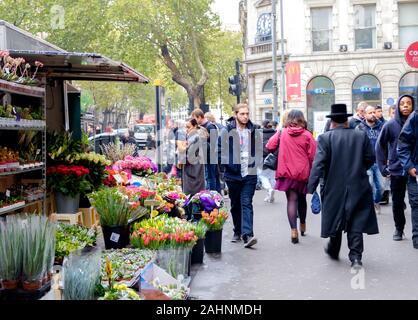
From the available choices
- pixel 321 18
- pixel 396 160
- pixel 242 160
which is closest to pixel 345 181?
pixel 242 160

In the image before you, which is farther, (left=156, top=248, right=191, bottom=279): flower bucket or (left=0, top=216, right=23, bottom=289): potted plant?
(left=156, top=248, right=191, bottom=279): flower bucket

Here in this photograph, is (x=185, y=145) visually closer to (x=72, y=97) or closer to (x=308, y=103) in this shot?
(x=72, y=97)

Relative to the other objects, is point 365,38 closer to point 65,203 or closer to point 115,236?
point 65,203

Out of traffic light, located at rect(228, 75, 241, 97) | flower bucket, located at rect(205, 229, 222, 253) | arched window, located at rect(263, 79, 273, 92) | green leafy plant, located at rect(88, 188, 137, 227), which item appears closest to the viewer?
green leafy plant, located at rect(88, 188, 137, 227)

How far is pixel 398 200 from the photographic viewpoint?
9883mm

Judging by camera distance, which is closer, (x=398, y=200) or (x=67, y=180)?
(x=67, y=180)

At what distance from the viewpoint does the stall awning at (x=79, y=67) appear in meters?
8.12

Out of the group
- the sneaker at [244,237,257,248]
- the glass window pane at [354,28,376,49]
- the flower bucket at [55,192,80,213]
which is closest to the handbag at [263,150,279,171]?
the sneaker at [244,237,257,248]

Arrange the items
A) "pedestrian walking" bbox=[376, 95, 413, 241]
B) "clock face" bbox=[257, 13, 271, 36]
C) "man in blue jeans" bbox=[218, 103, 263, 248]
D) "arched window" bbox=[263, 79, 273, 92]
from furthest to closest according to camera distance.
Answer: "arched window" bbox=[263, 79, 273, 92] < "clock face" bbox=[257, 13, 271, 36] < "pedestrian walking" bbox=[376, 95, 413, 241] < "man in blue jeans" bbox=[218, 103, 263, 248]

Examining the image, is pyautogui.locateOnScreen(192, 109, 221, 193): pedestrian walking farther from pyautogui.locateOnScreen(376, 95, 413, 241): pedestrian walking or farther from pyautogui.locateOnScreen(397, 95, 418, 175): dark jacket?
pyautogui.locateOnScreen(397, 95, 418, 175): dark jacket

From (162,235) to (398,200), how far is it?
431cm

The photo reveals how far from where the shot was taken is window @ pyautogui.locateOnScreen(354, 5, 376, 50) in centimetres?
3853

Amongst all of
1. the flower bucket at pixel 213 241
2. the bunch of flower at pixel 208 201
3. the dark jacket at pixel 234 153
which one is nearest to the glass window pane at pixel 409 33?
the dark jacket at pixel 234 153

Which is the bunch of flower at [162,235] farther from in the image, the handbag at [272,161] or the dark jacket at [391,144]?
the dark jacket at [391,144]
